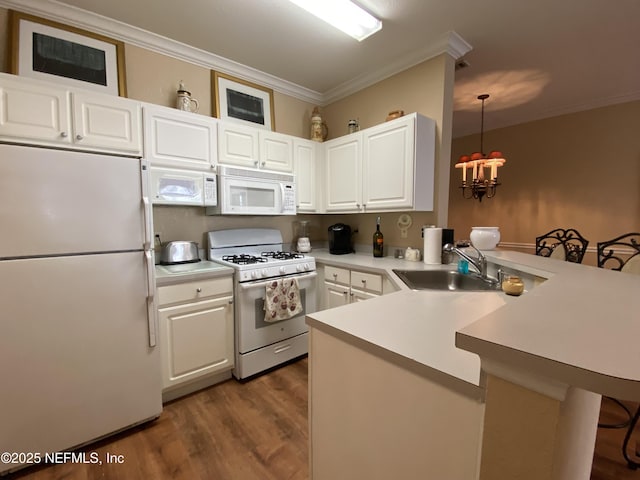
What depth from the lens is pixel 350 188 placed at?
110 inches

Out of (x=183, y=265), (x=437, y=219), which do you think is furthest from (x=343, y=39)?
(x=183, y=265)

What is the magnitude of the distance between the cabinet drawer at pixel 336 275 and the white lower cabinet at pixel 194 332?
0.89 meters

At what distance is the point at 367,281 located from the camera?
90.0 inches

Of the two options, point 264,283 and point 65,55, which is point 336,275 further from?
point 65,55

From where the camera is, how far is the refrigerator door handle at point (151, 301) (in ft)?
5.49

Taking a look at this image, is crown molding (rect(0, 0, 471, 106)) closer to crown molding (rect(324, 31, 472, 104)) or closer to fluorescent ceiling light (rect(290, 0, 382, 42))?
crown molding (rect(324, 31, 472, 104))

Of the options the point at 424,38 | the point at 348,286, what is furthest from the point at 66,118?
the point at 424,38

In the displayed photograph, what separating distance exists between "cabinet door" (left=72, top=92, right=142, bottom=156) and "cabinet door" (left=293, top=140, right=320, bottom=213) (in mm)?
1378

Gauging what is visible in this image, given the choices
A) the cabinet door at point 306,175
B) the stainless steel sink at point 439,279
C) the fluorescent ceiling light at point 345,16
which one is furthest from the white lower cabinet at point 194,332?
the fluorescent ceiling light at point 345,16

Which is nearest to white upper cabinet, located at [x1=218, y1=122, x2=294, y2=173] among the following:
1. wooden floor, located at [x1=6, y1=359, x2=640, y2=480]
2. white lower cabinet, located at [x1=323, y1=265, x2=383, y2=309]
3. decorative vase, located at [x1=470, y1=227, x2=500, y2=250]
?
white lower cabinet, located at [x1=323, y1=265, x2=383, y2=309]

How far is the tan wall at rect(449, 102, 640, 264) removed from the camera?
135 inches

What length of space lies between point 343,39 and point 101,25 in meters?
1.77

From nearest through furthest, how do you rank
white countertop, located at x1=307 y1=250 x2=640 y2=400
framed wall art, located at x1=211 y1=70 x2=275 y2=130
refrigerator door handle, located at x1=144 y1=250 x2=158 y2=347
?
white countertop, located at x1=307 y1=250 x2=640 y2=400 < refrigerator door handle, located at x1=144 y1=250 x2=158 y2=347 < framed wall art, located at x1=211 y1=70 x2=275 y2=130

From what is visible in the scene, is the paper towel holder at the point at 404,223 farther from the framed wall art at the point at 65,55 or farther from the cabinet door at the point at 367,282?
the framed wall art at the point at 65,55
